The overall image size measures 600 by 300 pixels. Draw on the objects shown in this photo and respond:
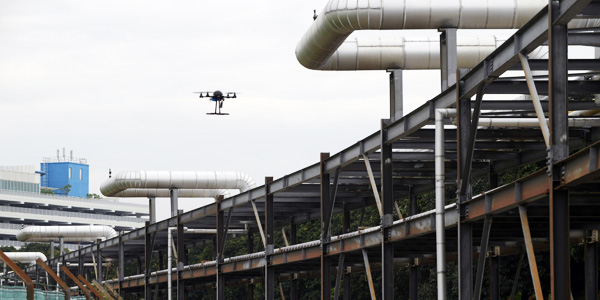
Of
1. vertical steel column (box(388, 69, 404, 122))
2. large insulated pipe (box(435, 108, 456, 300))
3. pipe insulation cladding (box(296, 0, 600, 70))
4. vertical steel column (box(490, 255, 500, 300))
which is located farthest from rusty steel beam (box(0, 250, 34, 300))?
vertical steel column (box(490, 255, 500, 300))

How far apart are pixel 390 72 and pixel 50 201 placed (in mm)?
170066

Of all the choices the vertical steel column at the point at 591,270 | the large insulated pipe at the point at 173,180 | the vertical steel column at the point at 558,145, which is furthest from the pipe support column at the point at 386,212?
the large insulated pipe at the point at 173,180

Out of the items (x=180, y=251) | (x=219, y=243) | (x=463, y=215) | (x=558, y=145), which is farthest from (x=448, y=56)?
(x=180, y=251)

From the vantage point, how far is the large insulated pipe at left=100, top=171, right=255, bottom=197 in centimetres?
5606

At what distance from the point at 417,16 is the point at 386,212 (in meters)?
5.41

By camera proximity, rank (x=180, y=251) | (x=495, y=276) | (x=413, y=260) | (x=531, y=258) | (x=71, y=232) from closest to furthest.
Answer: (x=531, y=258) < (x=495, y=276) < (x=413, y=260) < (x=180, y=251) < (x=71, y=232)

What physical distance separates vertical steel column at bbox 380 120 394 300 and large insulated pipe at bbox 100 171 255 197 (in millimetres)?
28346

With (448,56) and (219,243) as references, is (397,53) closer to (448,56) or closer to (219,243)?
(448,56)

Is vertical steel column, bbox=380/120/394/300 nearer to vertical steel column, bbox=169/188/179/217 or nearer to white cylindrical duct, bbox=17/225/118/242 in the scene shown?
vertical steel column, bbox=169/188/179/217

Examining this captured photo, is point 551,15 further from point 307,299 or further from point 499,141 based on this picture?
point 307,299

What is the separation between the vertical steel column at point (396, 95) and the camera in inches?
1268

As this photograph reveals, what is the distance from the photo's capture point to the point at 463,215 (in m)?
23.4

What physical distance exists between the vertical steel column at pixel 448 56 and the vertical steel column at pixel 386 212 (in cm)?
201

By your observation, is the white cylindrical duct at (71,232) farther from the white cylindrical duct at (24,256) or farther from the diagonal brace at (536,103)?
the diagonal brace at (536,103)
